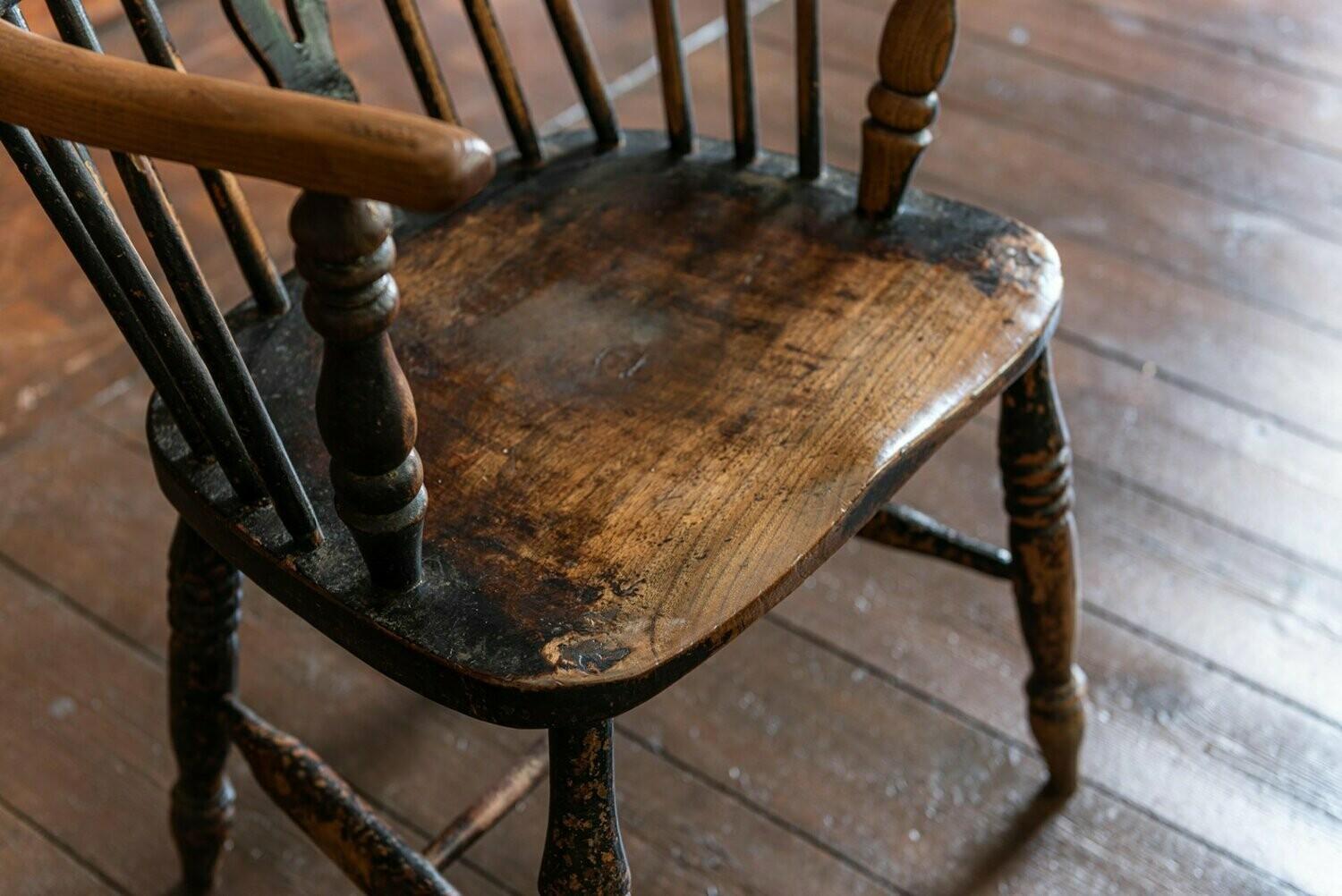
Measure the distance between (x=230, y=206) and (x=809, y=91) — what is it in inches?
14.4

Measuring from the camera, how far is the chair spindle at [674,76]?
35.7 inches

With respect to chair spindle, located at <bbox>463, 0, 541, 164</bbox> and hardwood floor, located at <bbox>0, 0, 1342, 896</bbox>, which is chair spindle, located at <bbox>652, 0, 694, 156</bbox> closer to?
chair spindle, located at <bbox>463, 0, 541, 164</bbox>

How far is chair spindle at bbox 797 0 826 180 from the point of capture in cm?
86

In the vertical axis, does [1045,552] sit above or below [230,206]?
below

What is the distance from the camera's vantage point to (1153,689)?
3.90 feet

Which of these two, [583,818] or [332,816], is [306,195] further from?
[332,816]

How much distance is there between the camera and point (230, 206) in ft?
2.58

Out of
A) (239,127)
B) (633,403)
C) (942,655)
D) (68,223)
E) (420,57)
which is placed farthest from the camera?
(942,655)

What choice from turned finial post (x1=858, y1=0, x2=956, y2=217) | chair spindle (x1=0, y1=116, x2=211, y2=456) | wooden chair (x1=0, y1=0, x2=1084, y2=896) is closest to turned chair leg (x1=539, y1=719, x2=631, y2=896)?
wooden chair (x1=0, y1=0, x2=1084, y2=896)

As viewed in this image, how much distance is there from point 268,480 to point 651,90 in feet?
4.50

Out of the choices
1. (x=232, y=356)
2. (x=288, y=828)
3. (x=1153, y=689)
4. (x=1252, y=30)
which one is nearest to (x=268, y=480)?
(x=232, y=356)

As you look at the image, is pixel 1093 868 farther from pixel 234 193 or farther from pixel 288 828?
pixel 234 193

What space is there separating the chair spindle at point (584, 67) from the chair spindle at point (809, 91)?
0.14 m

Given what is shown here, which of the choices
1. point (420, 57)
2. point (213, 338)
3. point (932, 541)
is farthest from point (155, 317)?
point (932, 541)
